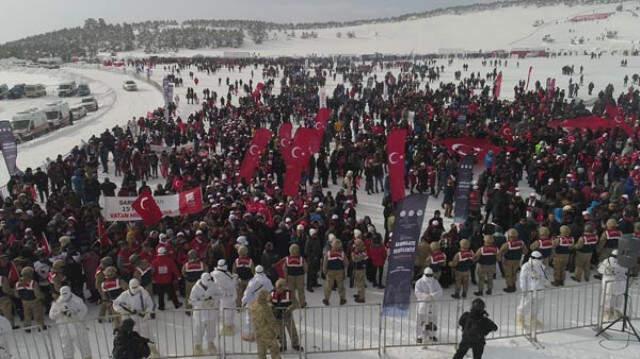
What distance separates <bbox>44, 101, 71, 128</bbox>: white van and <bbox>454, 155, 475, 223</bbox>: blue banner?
26.4 metres

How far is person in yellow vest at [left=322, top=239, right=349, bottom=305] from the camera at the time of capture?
9859mm

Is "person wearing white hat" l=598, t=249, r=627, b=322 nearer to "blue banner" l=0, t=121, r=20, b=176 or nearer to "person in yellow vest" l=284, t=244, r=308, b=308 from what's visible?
"person in yellow vest" l=284, t=244, r=308, b=308

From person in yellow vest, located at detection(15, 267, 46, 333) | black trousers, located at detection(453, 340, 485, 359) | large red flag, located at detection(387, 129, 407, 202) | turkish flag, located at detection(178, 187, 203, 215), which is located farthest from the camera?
large red flag, located at detection(387, 129, 407, 202)

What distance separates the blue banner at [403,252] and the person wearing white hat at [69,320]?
456cm

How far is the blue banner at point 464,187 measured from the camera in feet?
44.9

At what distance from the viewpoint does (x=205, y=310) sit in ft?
27.6

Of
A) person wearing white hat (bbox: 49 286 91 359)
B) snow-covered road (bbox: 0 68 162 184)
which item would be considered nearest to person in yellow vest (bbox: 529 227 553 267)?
person wearing white hat (bbox: 49 286 91 359)

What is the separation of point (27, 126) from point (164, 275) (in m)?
23.8

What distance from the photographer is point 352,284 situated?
11133 millimetres

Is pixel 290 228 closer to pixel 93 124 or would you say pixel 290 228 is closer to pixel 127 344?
pixel 127 344

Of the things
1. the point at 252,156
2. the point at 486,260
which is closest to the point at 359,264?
the point at 486,260

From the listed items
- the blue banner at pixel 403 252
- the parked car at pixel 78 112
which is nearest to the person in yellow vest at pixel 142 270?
the blue banner at pixel 403 252

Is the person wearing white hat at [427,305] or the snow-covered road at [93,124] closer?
the person wearing white hat at [427,305]

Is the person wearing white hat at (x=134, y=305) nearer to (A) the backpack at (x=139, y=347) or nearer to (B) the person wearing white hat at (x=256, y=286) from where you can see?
(A) the backpack at (x=139, y=347)
